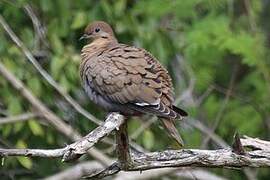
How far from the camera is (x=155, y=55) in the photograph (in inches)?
265

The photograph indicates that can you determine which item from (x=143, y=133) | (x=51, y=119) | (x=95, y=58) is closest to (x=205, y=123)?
(x=143, y=133)

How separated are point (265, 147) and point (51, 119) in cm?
249

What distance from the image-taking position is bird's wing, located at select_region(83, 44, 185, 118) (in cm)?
479

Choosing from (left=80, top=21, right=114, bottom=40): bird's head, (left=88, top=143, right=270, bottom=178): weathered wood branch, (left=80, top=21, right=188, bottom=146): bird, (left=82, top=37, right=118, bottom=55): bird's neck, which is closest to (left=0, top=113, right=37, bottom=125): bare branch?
(left=80, top=21, right=114, bottom=40): bird's head

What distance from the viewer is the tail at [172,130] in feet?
15.2

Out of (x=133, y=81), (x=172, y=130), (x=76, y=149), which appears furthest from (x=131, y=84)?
(x=76, y=149)

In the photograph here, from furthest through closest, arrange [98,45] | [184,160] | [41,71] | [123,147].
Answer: [41,71] → [98,45] → [184,160] → [123,147]

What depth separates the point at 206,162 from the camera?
436 centimetres

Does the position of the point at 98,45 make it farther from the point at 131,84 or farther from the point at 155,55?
the point at 155,55

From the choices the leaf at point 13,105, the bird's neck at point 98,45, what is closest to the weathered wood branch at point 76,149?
the bird's neck at point 98,45

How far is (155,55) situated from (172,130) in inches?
83.0

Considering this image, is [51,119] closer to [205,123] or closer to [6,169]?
[6,169]

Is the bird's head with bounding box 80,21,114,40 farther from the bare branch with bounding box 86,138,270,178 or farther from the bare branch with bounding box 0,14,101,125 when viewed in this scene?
the bare branch with bounding box 86,138,270,178

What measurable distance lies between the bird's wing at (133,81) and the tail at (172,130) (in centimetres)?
6
